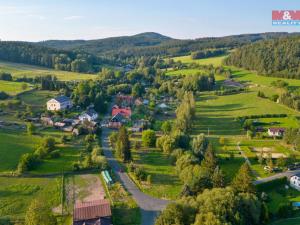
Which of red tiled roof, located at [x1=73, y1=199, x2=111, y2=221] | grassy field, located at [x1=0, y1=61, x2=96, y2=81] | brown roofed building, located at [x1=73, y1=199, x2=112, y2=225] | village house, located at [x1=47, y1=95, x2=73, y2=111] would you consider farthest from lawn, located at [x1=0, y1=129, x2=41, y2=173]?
grassy field, located at [x1=0, y1=61, x2=96, y2=81]

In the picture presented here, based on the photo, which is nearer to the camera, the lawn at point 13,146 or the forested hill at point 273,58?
the lawn at point 13,146

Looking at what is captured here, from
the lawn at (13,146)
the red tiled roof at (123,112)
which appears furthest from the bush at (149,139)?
the red tiled roof at (123,112)

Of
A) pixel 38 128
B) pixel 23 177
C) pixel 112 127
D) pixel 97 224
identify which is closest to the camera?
pixel 97 224

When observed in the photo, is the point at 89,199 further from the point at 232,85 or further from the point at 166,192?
the point at 232,85

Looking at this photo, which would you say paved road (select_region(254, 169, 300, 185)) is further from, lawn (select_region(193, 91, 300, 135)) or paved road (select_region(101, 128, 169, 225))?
lawn (select_region(193, 91, 300, 135))

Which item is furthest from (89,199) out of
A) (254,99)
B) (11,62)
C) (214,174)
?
(11,62)

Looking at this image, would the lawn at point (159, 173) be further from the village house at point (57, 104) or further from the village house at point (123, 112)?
the village house at point (57, 104)
